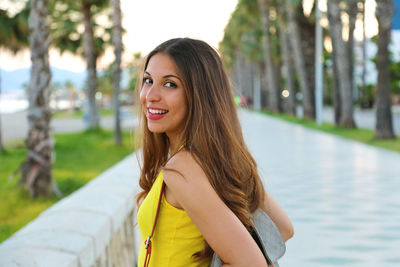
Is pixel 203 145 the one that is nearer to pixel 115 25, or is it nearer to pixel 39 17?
pixel 39 17

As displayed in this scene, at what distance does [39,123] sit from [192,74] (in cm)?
667

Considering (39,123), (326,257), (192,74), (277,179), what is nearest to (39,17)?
(39,123)

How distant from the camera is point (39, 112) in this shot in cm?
808

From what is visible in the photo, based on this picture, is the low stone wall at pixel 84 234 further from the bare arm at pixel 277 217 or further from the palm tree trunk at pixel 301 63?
the palm tree trunk at pixel 301 63

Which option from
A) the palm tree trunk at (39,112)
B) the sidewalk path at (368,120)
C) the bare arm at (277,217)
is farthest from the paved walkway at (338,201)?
the sidewalk path at (368,120)

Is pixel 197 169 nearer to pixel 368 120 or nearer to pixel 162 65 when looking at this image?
pixel 162 65

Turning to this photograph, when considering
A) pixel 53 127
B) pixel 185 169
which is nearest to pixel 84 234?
pixel 185 169

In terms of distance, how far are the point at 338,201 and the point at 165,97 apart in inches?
249

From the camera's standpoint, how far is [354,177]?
9867 mm

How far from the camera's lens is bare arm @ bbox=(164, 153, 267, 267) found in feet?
5.23

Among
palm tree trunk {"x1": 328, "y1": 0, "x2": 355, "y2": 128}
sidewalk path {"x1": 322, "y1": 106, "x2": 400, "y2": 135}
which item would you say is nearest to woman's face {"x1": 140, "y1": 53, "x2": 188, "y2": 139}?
sidewalk path {"x1": 322, "y1": 106, "x2": 400, "y2": 135}

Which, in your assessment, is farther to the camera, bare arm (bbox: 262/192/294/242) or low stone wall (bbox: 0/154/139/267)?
low stone wall (bbox: 0/154/139/267)

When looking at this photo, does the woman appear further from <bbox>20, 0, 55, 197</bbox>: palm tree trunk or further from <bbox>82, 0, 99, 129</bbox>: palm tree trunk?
<bbox>82, 0, 99, 129</bbox>: palm tree trunk

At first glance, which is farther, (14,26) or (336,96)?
(336,96)
